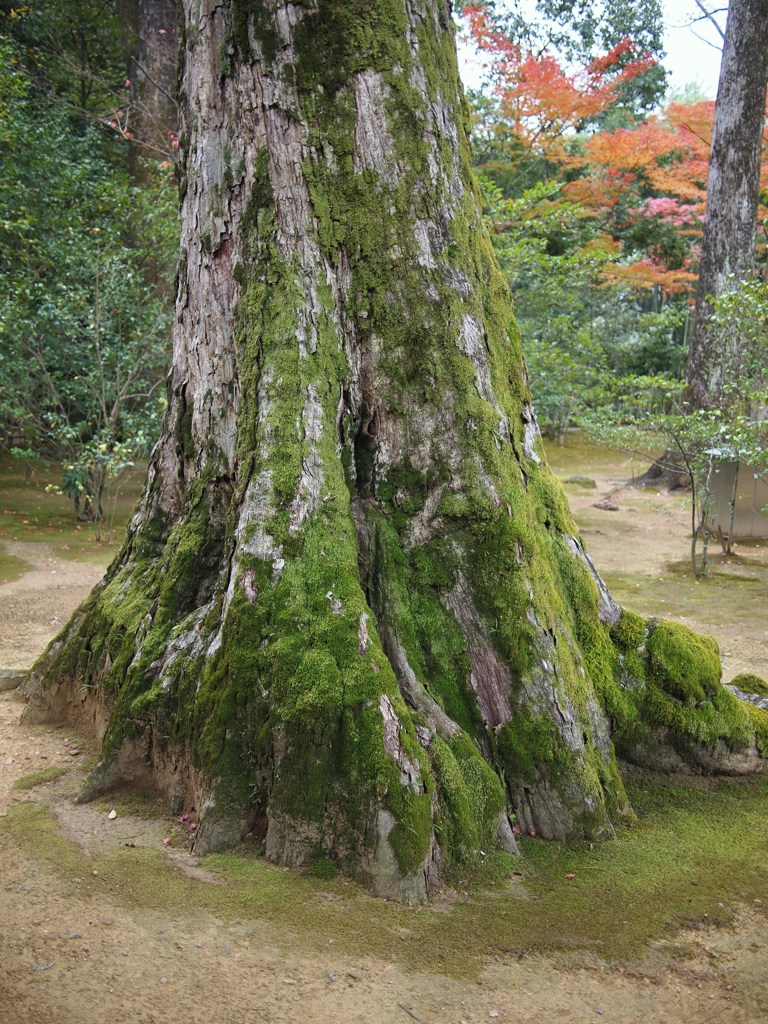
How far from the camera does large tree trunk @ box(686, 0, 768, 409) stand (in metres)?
12.2

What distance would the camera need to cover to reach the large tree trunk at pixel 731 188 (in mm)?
12211

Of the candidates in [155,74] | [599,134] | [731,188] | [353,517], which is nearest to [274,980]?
[353,517]

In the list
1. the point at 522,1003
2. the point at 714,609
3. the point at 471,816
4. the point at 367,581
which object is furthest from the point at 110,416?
the point at 522,1003

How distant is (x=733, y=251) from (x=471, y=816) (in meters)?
12.2

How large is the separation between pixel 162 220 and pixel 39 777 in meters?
8.61

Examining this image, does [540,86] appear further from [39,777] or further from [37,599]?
[39,777]

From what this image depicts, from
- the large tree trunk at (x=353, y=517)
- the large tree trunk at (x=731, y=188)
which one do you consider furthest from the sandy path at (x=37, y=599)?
the large tree trunk at (x=731, y=188)

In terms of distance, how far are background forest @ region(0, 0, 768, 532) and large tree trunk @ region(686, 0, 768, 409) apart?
1121mm

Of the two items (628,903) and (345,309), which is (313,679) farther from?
(345,309)

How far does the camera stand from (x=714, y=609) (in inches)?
313

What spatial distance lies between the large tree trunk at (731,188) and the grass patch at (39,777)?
10.4 meters

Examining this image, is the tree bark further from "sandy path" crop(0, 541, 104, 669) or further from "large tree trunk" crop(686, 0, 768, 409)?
"large tree trunk" crop(686, 0, 768, 409)

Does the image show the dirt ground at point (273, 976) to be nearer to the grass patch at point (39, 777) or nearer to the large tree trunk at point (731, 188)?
the grass patch at point (39, 777)

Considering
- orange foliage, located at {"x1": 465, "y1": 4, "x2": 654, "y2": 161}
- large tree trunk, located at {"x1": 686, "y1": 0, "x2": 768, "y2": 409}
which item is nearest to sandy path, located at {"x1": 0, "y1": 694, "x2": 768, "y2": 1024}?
large tree trunk, located at {"x1": 686, "y1": 0, "x2": 768, "y2": 409}
